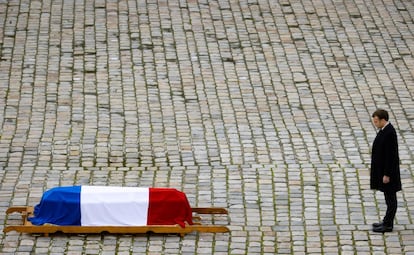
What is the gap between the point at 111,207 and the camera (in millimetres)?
10891

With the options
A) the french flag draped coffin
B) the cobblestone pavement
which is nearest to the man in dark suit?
the cobblestone pavement

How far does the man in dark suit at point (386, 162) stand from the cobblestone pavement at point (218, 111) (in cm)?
58

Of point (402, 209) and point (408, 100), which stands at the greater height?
point (402, 209)

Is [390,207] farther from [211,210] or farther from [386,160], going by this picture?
[211,210]

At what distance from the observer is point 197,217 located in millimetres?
11430

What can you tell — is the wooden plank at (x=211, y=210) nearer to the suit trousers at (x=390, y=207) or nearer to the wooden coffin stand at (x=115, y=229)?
the wooden coffin stand at (x=115, y=229)

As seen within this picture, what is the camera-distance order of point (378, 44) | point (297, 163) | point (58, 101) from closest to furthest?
point (297, 163)
point (58, 101)
point (378, 44)

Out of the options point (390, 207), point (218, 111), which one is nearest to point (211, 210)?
point (390, 207)

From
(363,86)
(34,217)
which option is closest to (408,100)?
(363,86)

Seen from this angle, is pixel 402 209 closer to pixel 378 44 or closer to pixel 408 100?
pixel 408 100

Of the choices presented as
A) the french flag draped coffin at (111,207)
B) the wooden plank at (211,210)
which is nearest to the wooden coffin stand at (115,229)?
the french flag draped coffin at (111,207)

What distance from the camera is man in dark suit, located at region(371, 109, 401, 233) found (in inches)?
426

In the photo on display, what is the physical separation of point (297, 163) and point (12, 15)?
7.90 m

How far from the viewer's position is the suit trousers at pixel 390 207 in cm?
1100
